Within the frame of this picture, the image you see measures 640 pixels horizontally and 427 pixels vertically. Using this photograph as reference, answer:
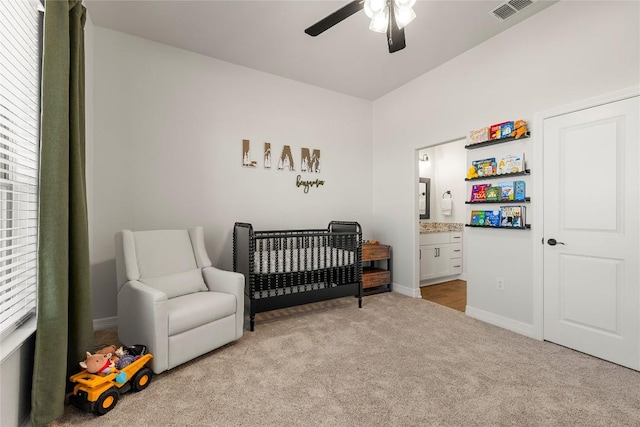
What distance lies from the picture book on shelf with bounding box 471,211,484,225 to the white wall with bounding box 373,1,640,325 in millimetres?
129

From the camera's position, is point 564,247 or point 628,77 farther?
point 564,247

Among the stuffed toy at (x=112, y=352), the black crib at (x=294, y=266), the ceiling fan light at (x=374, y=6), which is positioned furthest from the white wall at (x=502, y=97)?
the stuffed toy at (x=112, y=352)

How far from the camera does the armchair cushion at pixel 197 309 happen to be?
193cm

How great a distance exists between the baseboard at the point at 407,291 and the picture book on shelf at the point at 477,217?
1201 mm

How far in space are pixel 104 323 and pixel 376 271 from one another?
3.03 meters

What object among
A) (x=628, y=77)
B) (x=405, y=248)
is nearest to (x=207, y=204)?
(x=405, y=248)

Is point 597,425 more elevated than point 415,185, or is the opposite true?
point 415,185

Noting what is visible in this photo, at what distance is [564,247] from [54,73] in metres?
3.54

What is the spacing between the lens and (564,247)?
235 centimetres

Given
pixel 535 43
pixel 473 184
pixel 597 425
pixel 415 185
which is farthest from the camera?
pixel 415 185

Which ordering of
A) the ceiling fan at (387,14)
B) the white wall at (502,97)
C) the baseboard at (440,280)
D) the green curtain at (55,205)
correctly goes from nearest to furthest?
the green curtain at (55,205), the ceiling fan at (387,14), the white wall at (502,97), the baseboard at (440,280)

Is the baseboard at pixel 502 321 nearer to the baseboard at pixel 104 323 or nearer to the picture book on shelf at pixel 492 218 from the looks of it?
the picture book on shelf at pixel 492 218

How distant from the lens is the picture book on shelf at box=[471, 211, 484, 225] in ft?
9.63

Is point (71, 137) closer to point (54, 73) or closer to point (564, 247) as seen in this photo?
point (54, 73)
